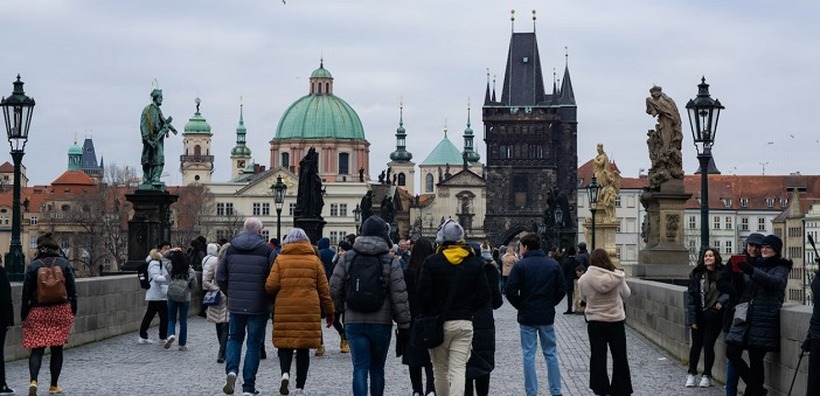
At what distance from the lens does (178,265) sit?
70.8 feet

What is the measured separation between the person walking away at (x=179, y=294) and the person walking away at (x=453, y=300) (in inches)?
359

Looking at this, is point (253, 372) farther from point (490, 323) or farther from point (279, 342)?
point (490, 323)

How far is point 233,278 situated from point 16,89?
8.17 meters

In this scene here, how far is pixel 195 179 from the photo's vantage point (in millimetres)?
188625

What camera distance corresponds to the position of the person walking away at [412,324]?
518 inches

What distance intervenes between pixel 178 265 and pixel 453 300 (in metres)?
9.60

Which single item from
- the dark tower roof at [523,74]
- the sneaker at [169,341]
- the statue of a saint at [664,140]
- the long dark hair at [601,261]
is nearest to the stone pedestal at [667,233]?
the statue of a saint at [664,140]

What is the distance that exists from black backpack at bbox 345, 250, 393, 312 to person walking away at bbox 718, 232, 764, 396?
300 centimetres

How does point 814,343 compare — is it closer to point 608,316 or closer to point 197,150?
point 608,316

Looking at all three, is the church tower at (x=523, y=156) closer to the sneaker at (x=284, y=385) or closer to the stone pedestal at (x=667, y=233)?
the stone pedestal at (x=667, y=233)

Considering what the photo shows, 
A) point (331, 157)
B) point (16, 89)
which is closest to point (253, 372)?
point (16, 89)

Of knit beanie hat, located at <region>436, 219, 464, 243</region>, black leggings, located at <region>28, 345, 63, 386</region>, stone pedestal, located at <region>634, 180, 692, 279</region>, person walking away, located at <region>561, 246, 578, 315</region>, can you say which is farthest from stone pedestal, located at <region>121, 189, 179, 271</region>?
knit beanie hat, located at <region>436, 219, 464, 243</region>

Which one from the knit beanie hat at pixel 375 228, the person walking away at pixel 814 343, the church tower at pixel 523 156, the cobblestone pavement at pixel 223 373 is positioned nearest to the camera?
the person walking away at pixel 814 343

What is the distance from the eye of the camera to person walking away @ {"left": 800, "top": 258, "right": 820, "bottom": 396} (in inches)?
444
